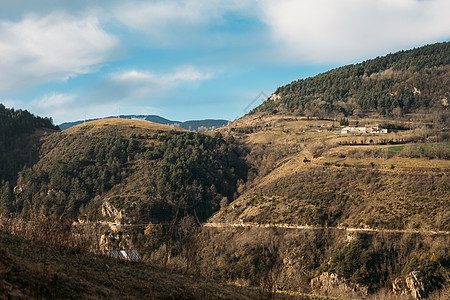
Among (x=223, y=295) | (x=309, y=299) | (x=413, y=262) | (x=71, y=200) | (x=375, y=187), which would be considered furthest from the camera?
(x=71, y=200)

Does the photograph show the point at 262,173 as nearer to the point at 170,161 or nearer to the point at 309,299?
the point at 170,161

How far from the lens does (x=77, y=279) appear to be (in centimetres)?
909

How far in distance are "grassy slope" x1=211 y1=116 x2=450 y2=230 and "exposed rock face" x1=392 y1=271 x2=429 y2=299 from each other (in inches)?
417

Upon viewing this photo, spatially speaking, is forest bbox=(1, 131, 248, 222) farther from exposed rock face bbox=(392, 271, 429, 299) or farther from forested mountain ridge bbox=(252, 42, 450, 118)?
forested mountain ridge bbox=(252, 42, 450, 118)

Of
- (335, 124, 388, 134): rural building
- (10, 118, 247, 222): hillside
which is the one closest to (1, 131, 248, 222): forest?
(10, 118, 247, 222): hillside

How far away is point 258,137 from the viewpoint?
431 ft

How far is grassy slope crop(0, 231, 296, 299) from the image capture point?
24.8ft

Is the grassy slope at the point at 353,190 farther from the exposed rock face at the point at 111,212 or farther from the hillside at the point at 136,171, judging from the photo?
the exposed rock face at the point at 111,212

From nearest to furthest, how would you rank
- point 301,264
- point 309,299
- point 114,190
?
point 309,299 → point 301,264 → point 114,190

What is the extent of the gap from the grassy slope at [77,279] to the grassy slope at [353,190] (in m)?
48.5

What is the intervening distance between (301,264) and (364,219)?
14146 millimetres

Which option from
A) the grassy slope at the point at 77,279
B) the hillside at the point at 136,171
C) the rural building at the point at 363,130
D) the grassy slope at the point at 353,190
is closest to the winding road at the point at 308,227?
the grassy slope at the point at 353,190

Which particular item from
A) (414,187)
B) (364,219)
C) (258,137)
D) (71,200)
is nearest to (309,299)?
(364,219)

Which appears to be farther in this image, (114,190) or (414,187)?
(114,190)
